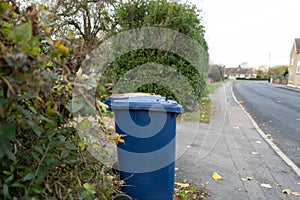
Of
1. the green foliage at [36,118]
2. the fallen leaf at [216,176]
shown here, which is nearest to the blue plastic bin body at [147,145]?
the green foliage at [36,118]

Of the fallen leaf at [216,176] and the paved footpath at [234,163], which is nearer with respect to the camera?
the paved footpath at [234,163]

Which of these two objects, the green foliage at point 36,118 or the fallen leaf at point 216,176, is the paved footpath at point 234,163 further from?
the green foliage at point 36,118

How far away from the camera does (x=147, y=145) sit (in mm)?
2422

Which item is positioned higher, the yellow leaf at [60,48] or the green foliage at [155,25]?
the green foliage at [155,25]

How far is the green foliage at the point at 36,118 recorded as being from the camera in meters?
1.00

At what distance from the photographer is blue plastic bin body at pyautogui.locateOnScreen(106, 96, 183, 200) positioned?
2377mm

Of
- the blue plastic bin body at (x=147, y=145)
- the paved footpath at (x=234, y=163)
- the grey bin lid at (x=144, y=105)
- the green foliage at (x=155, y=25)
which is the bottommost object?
the paved footpath at (x=234, y=163)

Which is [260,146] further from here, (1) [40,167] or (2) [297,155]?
(1) [40,167]

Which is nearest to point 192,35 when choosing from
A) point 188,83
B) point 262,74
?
point 188,83

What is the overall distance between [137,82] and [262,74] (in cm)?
8768

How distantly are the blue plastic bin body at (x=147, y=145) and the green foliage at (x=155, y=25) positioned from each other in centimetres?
474

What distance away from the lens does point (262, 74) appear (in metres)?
85.4

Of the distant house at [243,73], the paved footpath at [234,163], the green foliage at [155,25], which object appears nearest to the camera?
the paved footpath at [234,163]

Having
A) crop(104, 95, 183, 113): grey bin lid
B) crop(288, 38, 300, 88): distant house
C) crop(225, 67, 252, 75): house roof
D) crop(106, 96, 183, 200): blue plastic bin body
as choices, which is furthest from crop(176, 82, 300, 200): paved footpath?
crop(225, 67, 252, 75): house roof
